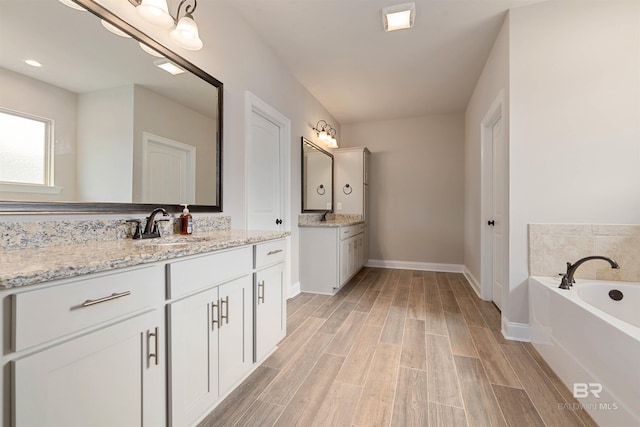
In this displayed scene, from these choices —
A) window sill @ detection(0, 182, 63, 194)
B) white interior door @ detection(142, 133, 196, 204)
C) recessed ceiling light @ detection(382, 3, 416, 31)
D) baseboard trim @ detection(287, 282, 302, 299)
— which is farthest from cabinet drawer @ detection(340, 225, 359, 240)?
window sill @ detection(0, 182, 63, 194)

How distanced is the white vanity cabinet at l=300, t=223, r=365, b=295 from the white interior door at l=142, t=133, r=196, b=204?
70.3 inches

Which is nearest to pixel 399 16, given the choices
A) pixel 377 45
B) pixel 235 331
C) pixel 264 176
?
pixel 377 45

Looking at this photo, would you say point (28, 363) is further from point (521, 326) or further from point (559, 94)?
point (559, 94)

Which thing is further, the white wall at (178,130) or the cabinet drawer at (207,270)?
the white wall at (178,130)

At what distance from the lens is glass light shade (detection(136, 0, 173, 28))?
56.2 inches

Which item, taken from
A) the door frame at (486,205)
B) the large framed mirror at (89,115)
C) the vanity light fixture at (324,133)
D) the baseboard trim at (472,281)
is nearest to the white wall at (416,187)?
the baseboard trim at (472,281)

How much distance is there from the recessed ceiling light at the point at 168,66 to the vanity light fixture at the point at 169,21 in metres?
0.13

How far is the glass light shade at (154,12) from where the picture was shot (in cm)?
143

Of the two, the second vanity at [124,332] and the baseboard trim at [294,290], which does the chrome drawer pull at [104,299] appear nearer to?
the second vanity at [124,332]

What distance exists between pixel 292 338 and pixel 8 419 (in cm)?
168

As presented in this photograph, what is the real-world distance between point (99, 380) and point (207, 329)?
459mm

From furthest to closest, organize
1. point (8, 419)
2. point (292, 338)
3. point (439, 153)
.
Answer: point (439, 153) < point (292, 338) < point (8, 419)

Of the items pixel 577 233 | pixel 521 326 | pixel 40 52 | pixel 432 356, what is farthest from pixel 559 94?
pixel 40 52

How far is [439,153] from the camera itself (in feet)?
15.3
